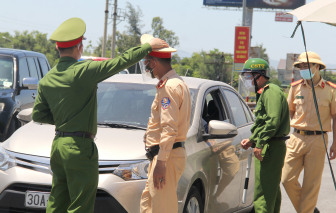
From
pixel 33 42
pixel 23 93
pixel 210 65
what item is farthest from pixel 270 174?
pixel 33 42

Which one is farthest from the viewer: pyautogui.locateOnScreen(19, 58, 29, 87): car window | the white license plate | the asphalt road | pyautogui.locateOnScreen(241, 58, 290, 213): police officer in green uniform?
pyautogui.locateOnScreen(19, 58, 29, 87): car window

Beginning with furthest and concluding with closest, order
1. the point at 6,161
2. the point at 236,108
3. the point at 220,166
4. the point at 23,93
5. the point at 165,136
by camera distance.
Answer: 1. the point at 23,93
2. the point at 236,108
3. the point at 220,166
4. the point at 6,161
5. the point at 165,136

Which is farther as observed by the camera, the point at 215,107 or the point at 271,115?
the point at 215,107

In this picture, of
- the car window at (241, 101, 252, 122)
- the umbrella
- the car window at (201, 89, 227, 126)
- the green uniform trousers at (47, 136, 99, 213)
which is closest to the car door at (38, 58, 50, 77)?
the car window at (241, 101, 252, 122)

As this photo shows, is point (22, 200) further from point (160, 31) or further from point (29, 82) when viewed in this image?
point (160, 31)

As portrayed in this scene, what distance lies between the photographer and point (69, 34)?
3.21 metres

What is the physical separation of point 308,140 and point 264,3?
54704 mm

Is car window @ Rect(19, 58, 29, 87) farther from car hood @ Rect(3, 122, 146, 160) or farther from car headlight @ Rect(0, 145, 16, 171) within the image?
car headlight @ Rect(0, 145, 16, 171)

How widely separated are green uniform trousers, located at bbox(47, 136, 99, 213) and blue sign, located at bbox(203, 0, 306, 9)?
55.9 metres

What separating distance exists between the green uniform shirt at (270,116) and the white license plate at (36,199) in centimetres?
215

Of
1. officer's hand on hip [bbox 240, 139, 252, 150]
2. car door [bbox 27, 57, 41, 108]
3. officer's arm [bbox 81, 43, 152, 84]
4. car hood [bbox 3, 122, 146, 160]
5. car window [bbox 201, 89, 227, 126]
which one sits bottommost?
officer's hand on hip [bbox 240, 139, 252, 150]

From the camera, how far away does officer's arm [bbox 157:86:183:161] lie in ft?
10.3

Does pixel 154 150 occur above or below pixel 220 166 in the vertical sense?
above

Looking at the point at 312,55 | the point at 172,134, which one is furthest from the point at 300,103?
the point at 172,134
